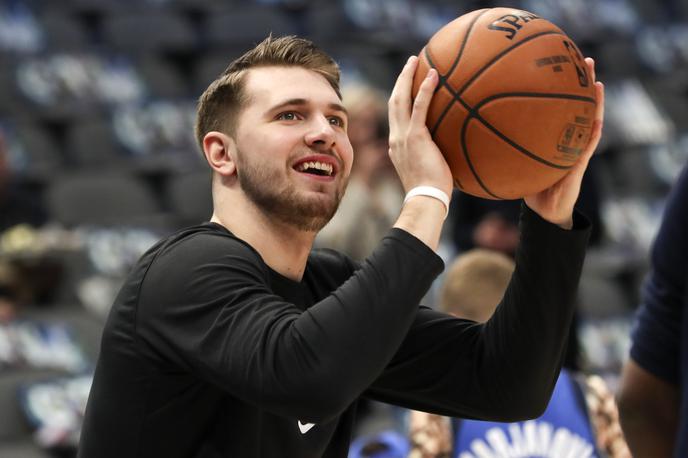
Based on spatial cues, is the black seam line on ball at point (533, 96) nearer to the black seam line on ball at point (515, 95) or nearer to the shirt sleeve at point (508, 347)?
the black seam line on ball at point (515, 95)

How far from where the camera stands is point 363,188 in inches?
207

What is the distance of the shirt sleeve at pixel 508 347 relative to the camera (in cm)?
233

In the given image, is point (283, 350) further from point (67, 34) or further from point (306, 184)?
point (67, 34)

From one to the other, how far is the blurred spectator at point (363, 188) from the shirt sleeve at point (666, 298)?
2.70 m

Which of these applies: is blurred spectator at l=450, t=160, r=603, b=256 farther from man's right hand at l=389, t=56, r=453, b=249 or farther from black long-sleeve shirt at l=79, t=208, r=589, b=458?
man's right hand at l=389, t=56, r=453, b=249

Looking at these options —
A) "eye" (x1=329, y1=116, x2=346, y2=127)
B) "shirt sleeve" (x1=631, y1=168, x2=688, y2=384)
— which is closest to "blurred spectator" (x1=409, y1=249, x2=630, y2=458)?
"shirt sleeve" (x1=631, y1=168, x2=688, y2=384)

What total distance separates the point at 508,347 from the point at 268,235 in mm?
523

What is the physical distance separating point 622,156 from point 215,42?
3631mm

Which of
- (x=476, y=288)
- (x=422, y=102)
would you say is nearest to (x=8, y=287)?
(x=476, y=288)

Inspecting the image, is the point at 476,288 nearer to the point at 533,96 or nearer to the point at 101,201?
the point at 533,96

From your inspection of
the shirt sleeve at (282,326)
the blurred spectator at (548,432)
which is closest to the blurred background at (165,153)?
the blurred spectator at (548,432)

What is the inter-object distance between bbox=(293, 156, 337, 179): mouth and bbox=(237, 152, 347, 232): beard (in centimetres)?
3

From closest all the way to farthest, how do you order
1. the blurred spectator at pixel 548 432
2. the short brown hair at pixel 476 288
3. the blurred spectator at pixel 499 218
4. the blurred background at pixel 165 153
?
the blurred spectator at pixel 548 432 < the short brown hair at pixel 476 288 < the blurred spectator at pixel 499 218 < the blurred background at pixel 165 153

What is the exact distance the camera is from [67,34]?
10023 mm
